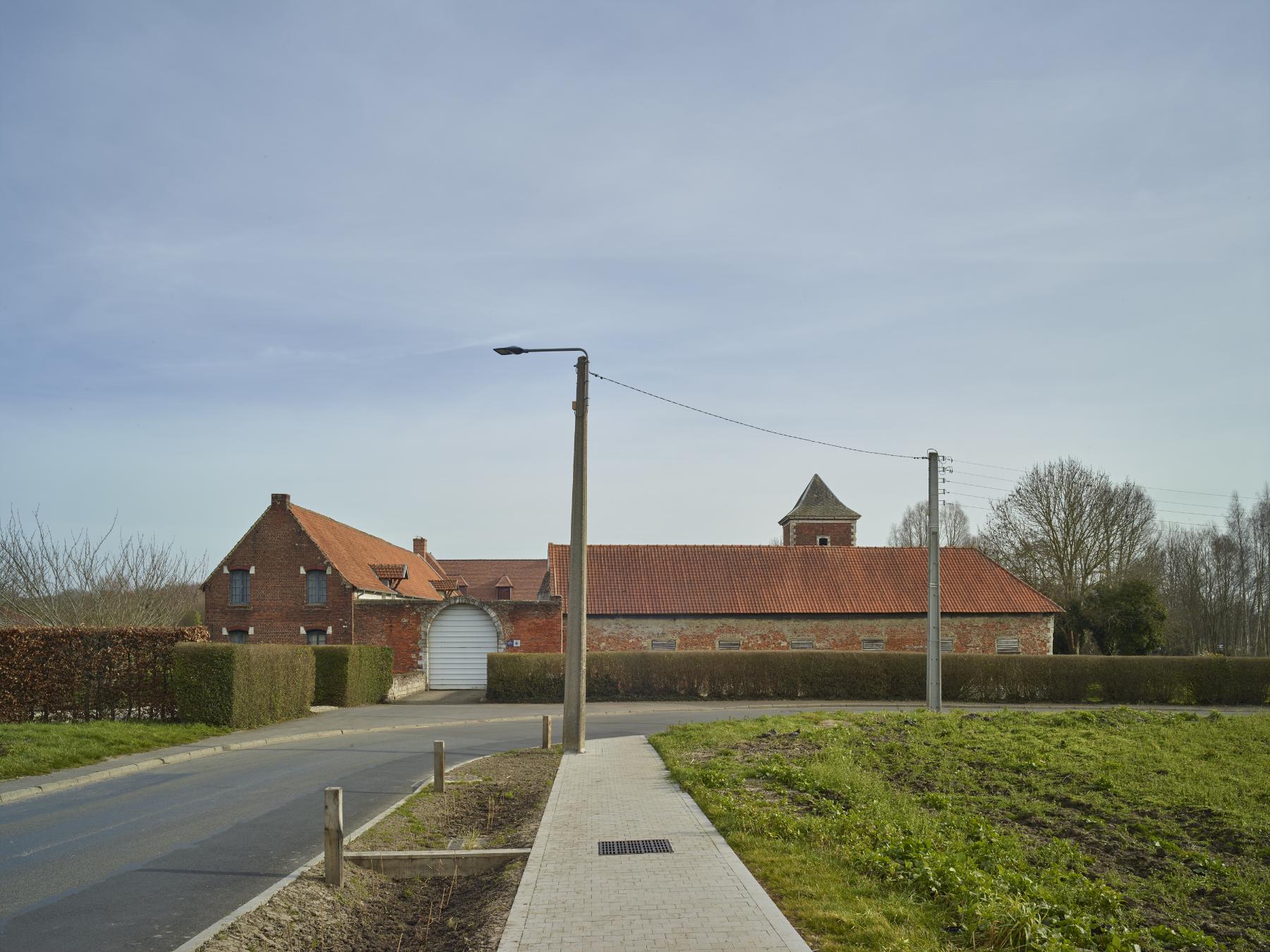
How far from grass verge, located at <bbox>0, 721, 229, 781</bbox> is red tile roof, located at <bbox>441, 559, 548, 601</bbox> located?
2168 inches

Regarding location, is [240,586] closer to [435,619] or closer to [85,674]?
[435,619]

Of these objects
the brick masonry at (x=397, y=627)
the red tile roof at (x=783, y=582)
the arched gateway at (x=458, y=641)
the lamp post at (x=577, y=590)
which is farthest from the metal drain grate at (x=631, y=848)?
the red tile roof at (x=783, y=582)

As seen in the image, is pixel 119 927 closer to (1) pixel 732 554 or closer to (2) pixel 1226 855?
(2) pixel 1226 855

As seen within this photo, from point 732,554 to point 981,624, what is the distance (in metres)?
10.4

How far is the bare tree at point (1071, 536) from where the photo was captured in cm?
4684

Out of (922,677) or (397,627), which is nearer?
(922,677)

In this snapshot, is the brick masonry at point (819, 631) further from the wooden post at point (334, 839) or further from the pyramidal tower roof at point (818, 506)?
the wooden post at point (334, 839)

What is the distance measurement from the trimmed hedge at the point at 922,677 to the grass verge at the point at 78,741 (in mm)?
15440

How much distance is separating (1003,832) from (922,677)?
24671 mm

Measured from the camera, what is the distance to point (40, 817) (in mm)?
10969

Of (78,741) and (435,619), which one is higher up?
(435,619)

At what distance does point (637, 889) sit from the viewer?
7.05 m

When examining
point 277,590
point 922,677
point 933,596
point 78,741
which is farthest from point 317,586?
point 933,596

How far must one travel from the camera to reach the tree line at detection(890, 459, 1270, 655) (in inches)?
1684
